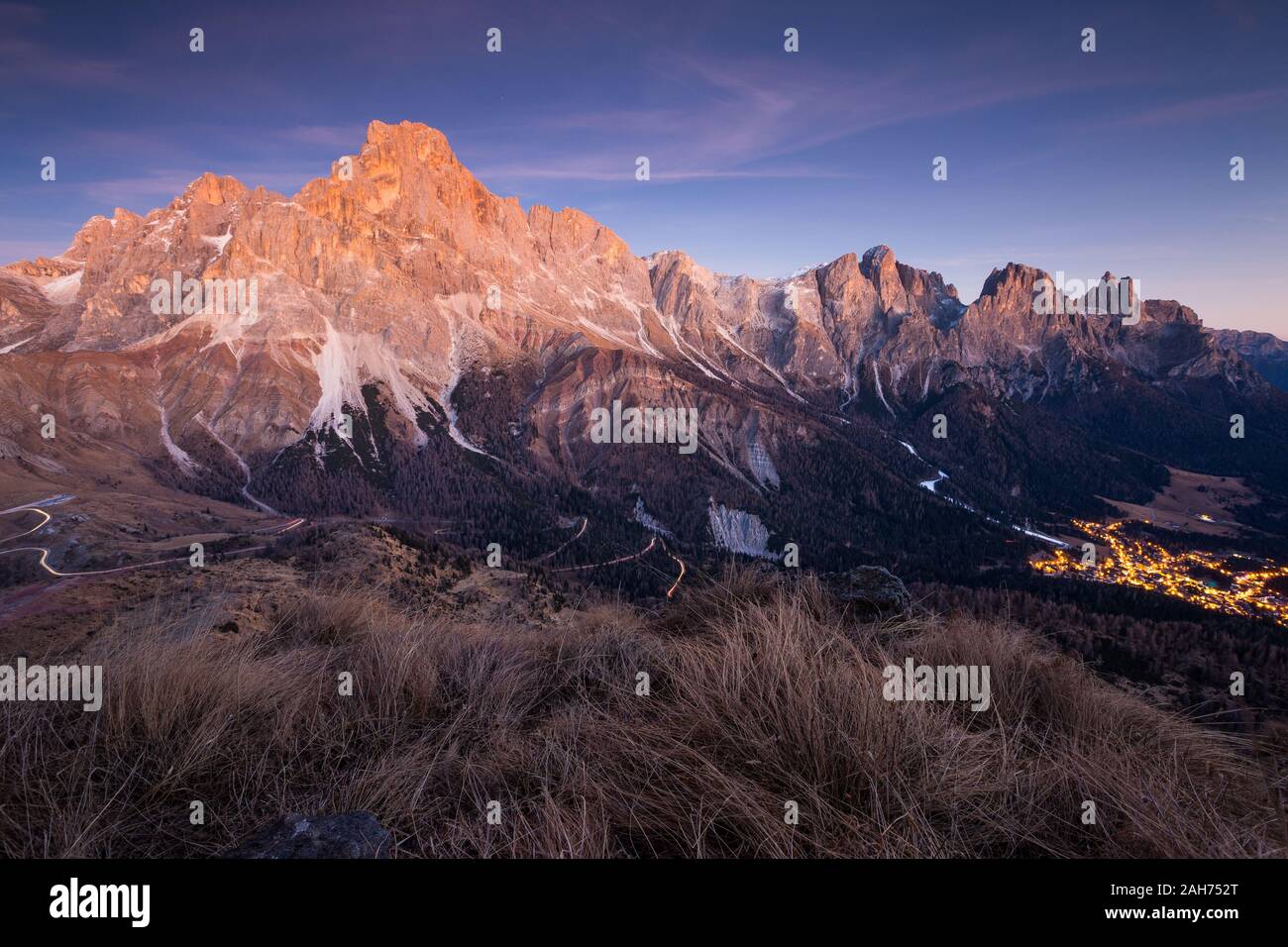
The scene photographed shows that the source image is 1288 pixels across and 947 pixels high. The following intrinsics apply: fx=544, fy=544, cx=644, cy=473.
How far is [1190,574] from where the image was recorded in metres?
130

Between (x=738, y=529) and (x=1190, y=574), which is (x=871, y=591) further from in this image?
(x=1190, y=574)

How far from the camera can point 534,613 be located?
32.6m

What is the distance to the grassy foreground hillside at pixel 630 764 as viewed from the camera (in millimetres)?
2383

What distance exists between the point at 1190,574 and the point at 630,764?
602 feet

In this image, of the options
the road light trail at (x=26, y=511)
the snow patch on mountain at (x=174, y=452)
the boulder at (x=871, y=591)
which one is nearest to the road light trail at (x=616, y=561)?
the road light trail at (x=26, y=511)

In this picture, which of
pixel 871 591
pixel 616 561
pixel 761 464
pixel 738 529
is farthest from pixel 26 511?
pixel 761 464

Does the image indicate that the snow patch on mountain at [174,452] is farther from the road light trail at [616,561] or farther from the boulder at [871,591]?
the boulder at [871,591]

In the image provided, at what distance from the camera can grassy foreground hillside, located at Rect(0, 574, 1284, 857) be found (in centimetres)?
238

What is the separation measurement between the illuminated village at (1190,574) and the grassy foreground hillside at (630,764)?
127087 mm
